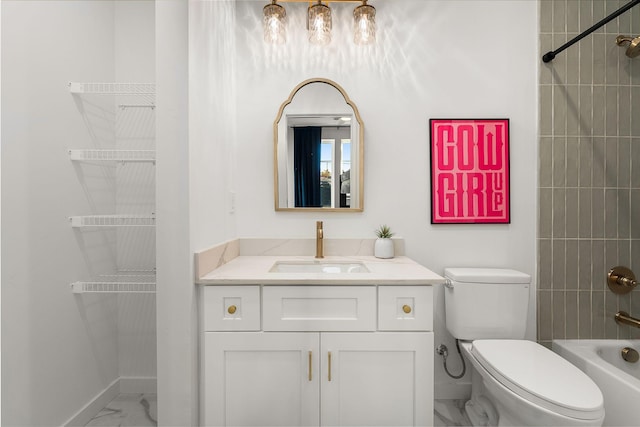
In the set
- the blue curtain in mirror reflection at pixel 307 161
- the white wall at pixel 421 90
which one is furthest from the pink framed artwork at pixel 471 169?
the blue curtain in mirror reflection at pixel 307 161

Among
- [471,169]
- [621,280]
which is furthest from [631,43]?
[621,280]

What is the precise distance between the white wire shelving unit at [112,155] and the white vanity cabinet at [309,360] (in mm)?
775

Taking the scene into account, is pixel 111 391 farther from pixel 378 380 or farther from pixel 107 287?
pixel 378 380

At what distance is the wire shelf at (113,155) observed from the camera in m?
1.61

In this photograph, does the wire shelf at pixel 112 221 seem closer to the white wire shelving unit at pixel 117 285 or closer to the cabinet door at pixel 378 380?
the white wire shelving unit at pixel 117 285

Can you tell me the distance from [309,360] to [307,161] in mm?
1077

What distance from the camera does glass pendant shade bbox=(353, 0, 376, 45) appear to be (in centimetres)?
180

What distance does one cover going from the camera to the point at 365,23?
5.93 feet

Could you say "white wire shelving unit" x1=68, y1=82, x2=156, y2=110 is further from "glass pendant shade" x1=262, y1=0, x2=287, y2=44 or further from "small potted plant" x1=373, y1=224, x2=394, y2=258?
"small potted plant" x1=373, y1=224, x2=394, y2=258

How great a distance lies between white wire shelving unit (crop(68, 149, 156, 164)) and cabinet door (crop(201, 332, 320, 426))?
936 mm

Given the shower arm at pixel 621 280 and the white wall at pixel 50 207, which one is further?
the shower arm at pixel 621 280

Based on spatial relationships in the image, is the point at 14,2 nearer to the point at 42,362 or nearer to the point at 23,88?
the point at 23,88

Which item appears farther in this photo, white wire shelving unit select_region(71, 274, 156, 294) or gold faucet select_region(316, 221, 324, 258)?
gold faucet select_region(316, 221, 324, 258)

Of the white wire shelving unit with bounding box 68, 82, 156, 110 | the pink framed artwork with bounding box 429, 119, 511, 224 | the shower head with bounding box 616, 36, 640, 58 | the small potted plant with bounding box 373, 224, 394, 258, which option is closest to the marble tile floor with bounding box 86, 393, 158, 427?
the small potted plant with bounding box 373, 224, 394, 258
